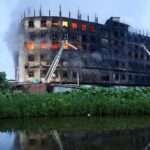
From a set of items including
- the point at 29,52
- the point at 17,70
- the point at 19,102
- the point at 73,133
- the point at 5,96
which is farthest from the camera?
the point at 17,70

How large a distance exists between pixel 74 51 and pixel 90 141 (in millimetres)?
62731

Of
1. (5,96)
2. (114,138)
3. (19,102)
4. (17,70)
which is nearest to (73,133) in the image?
(114,138)

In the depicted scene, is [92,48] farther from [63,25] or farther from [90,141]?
[90,141]

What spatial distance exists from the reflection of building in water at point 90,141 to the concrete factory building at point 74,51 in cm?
5777

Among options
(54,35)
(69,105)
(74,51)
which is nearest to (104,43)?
(74,51)

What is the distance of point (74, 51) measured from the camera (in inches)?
2901

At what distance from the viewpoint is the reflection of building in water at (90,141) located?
10.2 meters

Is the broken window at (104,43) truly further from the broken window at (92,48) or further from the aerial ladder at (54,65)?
the aerial ladder at (54,65)

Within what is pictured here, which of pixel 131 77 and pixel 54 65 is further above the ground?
pixel 54 65

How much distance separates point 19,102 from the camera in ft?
71.3

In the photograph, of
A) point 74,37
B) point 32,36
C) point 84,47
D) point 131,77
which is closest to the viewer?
point 32,36

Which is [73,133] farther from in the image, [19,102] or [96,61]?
[96,61]

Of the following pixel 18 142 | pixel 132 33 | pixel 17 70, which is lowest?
pixel 18 142

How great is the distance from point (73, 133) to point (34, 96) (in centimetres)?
986
